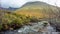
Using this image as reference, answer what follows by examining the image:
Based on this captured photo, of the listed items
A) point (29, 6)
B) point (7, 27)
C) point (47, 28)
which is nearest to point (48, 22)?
point (47, 28)

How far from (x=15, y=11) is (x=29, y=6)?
246 millimetres

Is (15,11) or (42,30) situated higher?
(15,11)

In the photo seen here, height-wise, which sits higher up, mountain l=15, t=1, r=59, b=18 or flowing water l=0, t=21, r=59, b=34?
mountain l=15, t=1, r=59, b=18

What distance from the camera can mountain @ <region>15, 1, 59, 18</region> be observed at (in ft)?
10.3

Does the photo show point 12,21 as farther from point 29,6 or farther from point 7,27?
point 29,6

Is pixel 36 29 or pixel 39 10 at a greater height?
pixel 39 10

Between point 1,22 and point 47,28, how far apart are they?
2.46ft

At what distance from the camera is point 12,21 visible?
10.2 feet

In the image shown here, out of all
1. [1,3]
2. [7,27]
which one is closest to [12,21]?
[7,27]

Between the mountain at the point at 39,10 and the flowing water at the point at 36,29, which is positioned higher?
the mountain at the point at 39,10

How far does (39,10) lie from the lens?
125 inches

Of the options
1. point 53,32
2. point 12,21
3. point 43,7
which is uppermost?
point 43,7

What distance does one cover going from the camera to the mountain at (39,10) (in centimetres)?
315

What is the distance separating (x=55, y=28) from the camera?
122 inches
